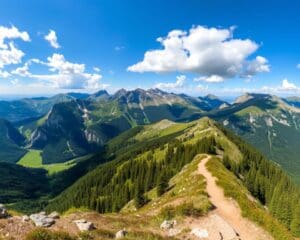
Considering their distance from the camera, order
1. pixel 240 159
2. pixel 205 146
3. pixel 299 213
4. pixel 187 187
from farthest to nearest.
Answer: pixel 240 159, pixel 205 146, pixel 299 213, pixel 187 187

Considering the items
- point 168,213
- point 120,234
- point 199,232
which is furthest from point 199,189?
point 120,234

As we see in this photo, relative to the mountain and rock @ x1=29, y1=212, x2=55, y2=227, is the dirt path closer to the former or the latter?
the mountain

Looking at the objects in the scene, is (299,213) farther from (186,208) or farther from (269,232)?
(186,208)

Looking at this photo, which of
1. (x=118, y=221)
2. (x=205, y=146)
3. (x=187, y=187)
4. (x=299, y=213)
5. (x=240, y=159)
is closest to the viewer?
(x=118, y=221)

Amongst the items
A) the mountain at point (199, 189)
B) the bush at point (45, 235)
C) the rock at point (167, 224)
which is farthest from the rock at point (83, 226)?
the mountain at point (199, 189)

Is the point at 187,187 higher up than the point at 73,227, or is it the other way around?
the point at 73,227

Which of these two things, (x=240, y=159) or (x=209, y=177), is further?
(x=240, y=159)

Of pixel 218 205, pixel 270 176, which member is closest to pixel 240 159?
pixel 270 176

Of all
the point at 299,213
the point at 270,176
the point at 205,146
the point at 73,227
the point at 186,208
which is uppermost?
the point at 73,227
